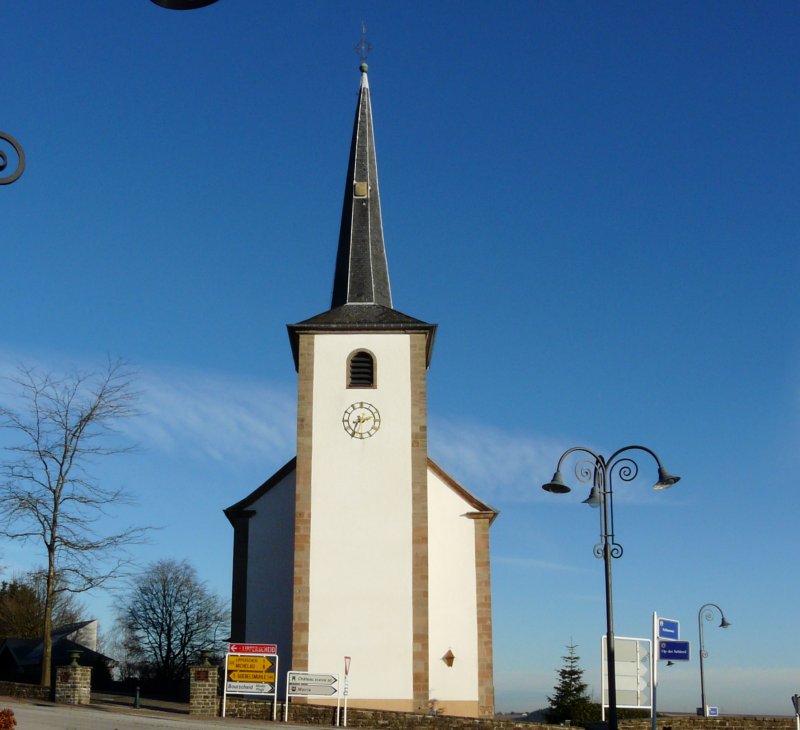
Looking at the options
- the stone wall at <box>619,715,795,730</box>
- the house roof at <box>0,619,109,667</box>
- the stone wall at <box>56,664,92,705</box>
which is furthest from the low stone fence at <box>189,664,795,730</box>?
the house roof at <box>0,619,109,667</box>

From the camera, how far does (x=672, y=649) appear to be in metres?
15.8

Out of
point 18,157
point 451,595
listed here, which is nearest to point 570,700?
point 451,595

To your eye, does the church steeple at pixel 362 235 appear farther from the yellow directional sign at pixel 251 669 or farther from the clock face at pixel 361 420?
the yellow directional sign at pixel 251 669

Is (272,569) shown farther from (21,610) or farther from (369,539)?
(21,610)

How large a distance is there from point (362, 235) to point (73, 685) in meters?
16.1

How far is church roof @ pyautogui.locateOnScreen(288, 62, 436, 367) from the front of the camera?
97.3ft

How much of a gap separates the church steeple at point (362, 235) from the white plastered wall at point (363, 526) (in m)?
2.49

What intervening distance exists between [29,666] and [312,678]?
28213 mm

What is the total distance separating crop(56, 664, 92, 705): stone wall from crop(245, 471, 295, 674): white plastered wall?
6009 millimetres

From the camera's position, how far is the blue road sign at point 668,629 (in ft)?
51.8

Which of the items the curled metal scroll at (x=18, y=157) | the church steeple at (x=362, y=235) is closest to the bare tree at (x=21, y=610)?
the church steeple at (x=362, y=235)

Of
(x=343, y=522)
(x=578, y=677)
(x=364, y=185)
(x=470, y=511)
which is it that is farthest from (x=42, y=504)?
(x=578, y=677)

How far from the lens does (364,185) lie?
3381cm

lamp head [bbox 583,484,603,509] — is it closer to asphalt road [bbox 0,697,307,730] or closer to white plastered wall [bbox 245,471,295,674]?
asphalt road [bbox 0,697,307,730]
